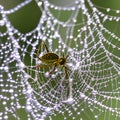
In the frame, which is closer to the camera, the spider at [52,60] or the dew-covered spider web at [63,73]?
the spider at [52,60]

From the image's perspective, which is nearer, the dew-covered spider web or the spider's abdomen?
the spider's abdomen

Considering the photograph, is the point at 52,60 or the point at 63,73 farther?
the point at 63,73

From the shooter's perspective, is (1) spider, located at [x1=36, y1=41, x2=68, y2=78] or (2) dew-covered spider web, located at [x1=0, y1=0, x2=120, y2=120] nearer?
(1) spider, located at [x1=36, y1=41, x2=68, y2=78]

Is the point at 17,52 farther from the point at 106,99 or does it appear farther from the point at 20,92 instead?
the point at 106,99

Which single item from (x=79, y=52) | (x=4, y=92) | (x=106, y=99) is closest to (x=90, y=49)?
(x=79, y=52)

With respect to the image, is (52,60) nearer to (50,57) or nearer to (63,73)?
(50,57)

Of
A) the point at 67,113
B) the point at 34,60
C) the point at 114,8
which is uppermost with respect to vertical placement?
the point at 114,8

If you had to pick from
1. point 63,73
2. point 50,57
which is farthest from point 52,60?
point 63,73

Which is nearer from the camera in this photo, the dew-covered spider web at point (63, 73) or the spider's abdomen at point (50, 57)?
the spider's abdomen at point (50, 57)
